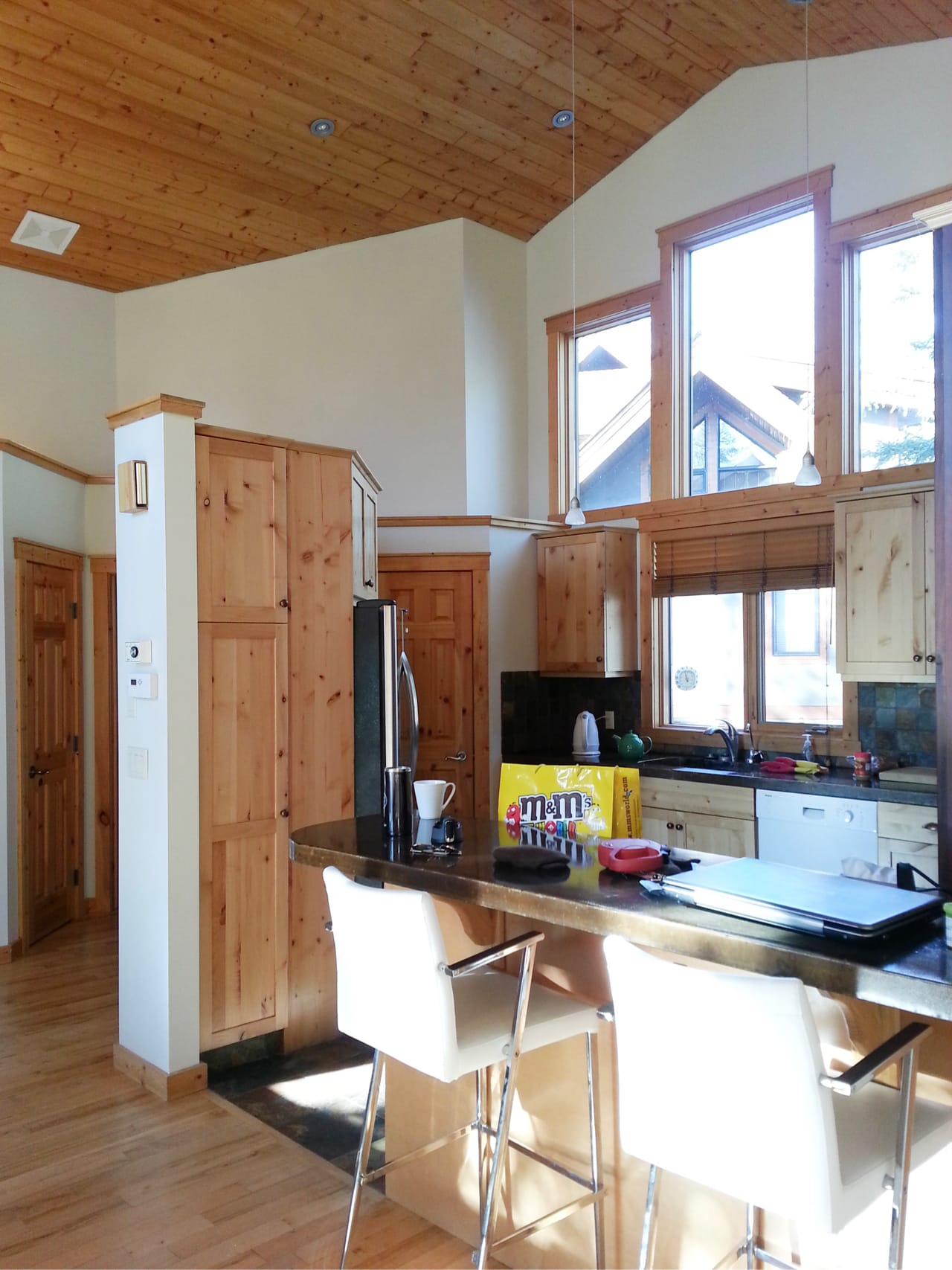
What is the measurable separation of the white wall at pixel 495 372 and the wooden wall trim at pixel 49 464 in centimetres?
221

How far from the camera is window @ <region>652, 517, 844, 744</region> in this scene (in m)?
5.27

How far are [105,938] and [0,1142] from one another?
2489 millimetres

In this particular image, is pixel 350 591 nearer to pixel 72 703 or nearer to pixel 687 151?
pixel 72 703

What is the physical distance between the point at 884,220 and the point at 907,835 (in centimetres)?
298

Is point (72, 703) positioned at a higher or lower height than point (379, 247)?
lower

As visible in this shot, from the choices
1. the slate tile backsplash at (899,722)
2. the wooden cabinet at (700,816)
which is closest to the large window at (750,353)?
the slate tile backsplash at (899,722)

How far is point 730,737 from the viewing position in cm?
545

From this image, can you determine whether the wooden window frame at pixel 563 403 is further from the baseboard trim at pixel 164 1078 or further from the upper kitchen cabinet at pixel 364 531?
the baseboard trim at pixel 164 1078

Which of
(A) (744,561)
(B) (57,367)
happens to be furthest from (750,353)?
(B) (57,367)

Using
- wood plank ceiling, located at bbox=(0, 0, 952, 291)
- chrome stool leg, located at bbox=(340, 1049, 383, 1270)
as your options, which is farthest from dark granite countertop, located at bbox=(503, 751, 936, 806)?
wood plank ceiling, located at bbox=(0, 0, 952, 291)

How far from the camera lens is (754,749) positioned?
5473 mm

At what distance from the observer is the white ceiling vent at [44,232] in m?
5.74

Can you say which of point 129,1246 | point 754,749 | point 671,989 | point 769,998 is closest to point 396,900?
point 671,989

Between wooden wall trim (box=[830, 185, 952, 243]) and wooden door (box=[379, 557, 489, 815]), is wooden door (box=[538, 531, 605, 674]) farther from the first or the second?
wooden wall trim (box=[830, 185, 952, 243])
